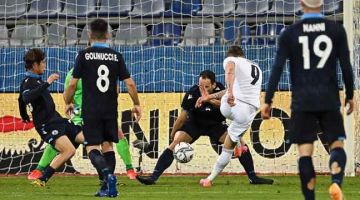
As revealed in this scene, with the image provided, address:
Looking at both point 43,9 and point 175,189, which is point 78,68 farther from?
point 43,9

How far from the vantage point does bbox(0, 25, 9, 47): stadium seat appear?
1926cm

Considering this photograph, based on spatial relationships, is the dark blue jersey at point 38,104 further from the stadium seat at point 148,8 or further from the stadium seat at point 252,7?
the stadium seat at point 252,7

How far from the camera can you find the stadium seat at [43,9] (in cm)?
1981

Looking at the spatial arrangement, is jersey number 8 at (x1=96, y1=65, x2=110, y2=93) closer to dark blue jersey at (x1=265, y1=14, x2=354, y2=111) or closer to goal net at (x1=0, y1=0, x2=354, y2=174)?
dark blue jersey at (x1=265, y1=14, x2=354, y2=111)

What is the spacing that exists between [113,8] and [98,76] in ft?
28.8

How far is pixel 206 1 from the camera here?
19.8m

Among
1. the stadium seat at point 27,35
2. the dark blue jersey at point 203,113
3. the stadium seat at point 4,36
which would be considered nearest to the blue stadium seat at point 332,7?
the dark blue jersey at point 203,113

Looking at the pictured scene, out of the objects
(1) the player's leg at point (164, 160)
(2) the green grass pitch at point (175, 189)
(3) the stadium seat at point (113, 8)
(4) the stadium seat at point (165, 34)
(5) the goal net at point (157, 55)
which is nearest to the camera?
(2) the green grass pitch at point (175, 189)

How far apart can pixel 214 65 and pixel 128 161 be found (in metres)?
3.66

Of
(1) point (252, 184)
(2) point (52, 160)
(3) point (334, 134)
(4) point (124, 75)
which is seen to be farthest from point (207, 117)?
(3) point (334, 134)

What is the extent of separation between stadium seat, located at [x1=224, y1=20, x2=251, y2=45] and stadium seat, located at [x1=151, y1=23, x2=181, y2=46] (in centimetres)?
90

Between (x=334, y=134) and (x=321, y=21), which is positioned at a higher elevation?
(x=321, y=21)

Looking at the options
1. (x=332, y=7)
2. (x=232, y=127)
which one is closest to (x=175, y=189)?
(x=232, y=127)

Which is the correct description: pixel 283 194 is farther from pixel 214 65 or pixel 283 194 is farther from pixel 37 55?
pixel 214 65
